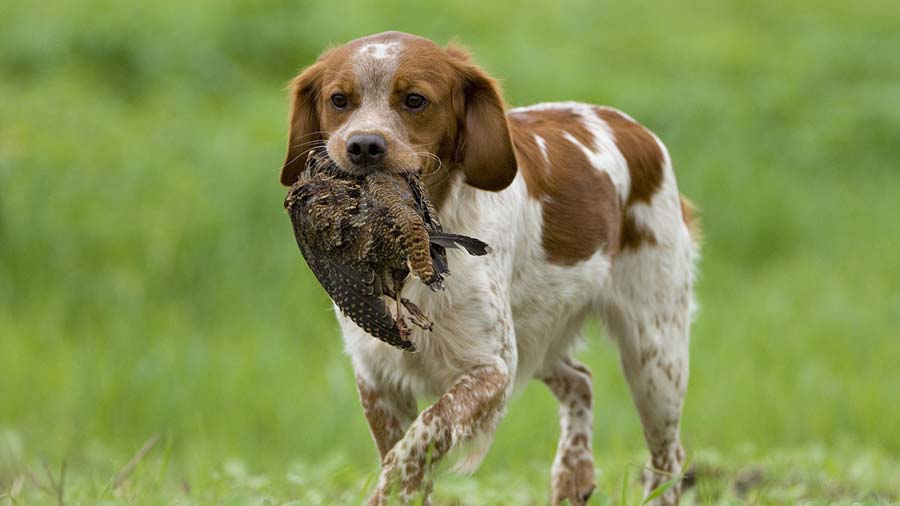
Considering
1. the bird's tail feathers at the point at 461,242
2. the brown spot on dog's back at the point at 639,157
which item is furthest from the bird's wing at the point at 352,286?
the brown spot on dog's back at the point at 639,157

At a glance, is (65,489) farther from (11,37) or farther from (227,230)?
(11,37)

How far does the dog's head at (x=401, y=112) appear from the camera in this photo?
376 centimetres

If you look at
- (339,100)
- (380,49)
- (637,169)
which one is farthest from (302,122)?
(637,169)

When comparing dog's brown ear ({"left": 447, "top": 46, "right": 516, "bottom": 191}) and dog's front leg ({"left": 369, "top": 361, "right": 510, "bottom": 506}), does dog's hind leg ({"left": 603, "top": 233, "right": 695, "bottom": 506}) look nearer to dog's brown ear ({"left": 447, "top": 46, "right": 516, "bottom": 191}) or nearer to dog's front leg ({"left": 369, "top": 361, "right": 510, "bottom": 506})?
dog's brown ear ({"left": 447, "top": 46, "right": 516, "bottom": 191})

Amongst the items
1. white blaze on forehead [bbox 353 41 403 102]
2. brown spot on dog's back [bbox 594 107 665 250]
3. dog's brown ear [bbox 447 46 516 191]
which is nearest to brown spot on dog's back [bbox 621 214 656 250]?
brown spot on dog's back [bbox 594 107 665 250]

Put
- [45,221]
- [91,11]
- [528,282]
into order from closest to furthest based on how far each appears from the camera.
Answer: [528,282] → [45,221] → [91,11]

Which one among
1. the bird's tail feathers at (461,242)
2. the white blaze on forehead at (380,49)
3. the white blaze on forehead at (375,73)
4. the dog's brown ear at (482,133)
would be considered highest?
the white blaze on forehead at (380,49)

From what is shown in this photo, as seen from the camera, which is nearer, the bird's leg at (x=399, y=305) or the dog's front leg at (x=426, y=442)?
the bird's leg at (x=399, y=305)

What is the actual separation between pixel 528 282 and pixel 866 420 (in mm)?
4040

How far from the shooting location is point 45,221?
8.79 m

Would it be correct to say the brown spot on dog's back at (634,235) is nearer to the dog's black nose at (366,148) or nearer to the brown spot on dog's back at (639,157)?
the brown spot on dog's back at (639,157)

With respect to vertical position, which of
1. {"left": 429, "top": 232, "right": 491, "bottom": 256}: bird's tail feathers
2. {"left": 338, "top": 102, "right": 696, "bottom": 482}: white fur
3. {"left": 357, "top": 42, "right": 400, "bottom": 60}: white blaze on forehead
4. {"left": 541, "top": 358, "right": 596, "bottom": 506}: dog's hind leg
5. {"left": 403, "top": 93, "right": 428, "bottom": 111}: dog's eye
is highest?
{"left": 357, "top": 42, "right": 400, "bottom": 60}: white blaze on forehead

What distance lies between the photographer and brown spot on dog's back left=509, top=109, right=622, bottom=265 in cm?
461

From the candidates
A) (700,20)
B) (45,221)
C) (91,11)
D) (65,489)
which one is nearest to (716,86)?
(700,20)
